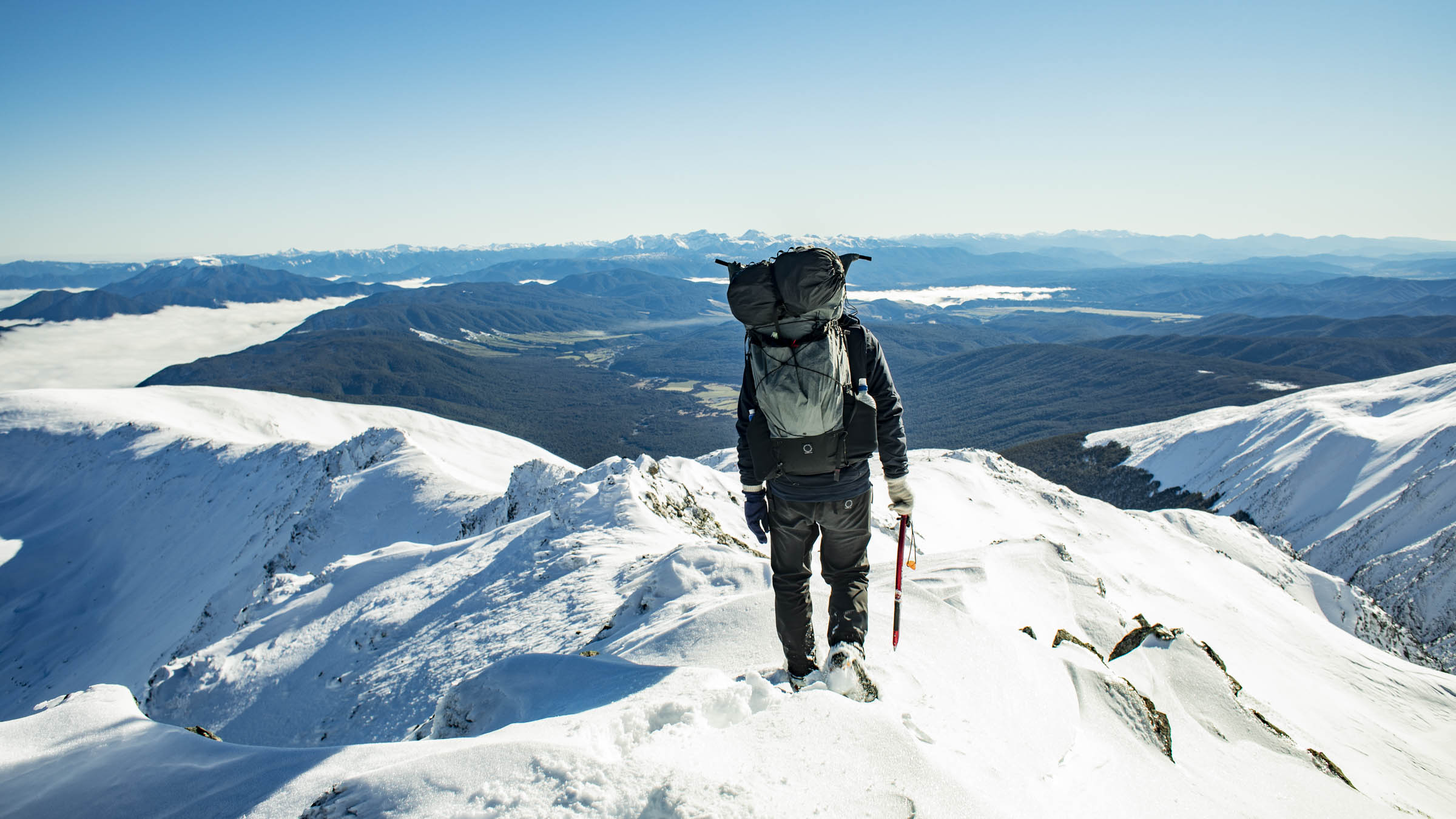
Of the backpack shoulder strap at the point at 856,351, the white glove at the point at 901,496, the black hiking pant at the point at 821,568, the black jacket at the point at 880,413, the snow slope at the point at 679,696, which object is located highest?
the backpack shoulder strap at the point at 856,351

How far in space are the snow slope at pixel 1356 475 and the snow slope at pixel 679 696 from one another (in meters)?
37.6

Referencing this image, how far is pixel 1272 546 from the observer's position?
1845 inches

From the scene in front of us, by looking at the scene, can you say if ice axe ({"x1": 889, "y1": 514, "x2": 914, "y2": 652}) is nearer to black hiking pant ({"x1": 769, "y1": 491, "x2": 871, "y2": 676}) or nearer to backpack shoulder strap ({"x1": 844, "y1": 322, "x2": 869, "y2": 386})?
black hiking pant ({"x1": 769, "y1": 491, "x2": 871, "y2": 676})

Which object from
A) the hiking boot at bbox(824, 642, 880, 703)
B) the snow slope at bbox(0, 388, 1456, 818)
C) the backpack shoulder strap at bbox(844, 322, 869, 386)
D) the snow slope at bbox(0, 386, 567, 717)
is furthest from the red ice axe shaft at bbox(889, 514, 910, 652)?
the snow slope at bbox(0, 386, 567, 717)

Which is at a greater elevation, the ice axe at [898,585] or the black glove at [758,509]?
the black glove at [758,509]

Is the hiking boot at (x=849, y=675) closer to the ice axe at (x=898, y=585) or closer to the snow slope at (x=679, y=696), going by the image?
the snow slope at (x=679, y=696)

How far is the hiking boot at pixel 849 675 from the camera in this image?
4.95 metres

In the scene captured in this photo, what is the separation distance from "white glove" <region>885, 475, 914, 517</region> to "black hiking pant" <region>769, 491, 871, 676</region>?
10.4 inches

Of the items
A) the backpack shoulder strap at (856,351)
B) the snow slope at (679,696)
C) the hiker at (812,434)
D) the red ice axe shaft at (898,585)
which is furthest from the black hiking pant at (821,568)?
the backpack shoulder strap at (856,351)

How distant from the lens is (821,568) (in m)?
5.74

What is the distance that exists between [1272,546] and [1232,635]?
3914 centimetres

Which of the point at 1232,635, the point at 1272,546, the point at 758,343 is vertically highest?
the point at 758,343

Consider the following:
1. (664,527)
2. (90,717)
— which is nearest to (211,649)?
(664,527)

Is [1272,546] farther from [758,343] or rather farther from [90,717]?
[90,717]
